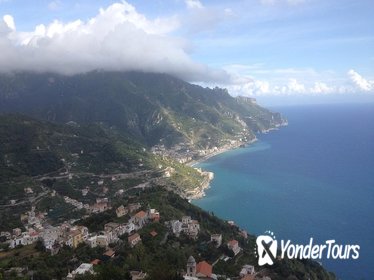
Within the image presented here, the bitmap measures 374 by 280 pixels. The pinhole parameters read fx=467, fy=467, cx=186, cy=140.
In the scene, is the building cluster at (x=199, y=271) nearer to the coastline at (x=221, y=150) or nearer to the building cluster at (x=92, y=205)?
the building cluster at (x=92, y=205)

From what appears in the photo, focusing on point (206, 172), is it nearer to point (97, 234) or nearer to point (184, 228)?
point (184, 228)

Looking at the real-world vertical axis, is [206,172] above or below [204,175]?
below

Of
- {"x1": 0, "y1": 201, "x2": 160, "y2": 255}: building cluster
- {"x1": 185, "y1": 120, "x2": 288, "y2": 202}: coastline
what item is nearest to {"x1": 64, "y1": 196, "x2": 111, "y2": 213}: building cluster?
{"x1": 0, "y1": 201, "x2": 160, "y2": 255}: building cluster

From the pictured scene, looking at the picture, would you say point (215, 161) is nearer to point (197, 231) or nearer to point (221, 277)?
point (197, 231)

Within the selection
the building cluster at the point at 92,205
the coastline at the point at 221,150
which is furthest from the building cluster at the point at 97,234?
the coastline at the point at 221,150

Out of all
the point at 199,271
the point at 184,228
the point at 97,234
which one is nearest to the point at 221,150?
the point at 184,228

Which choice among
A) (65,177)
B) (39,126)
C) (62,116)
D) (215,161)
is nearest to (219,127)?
(215,161)
